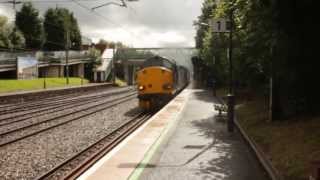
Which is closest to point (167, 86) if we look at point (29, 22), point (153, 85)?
point (153, 85)

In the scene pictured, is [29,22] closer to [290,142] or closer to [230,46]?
[230,46]

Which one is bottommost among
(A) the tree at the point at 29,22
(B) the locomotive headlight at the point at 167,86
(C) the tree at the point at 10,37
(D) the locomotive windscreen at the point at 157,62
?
(B) the locomotive headlight at the point at 167,86

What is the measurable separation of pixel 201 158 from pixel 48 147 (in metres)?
5.23

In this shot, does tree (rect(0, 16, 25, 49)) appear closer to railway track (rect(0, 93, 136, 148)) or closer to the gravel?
railway track (rect(0, 93, 136, 148))

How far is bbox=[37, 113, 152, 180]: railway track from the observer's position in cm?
1326

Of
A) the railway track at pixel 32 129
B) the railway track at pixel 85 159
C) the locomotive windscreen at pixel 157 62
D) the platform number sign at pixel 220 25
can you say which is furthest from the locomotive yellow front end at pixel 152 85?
the platform number sign at pixel 220 25

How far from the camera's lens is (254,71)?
27.9 metres

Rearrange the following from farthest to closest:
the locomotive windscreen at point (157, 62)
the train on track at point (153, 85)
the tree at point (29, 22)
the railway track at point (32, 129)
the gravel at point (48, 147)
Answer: the tree at point (29, 22)
the locomotive windscreen at point (157, 62)
the train on track at point (153, 85)
the railway track at point (32, 129)
the gravel at point (48, 147)

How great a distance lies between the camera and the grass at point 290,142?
477 inches

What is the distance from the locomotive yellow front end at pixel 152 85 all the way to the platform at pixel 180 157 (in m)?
11.6

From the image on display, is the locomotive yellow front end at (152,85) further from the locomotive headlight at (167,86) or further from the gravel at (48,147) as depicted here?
the gravel at (48,147)

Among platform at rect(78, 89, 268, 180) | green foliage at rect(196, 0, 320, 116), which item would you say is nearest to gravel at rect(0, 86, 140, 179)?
platform at rect(78, 89, 268, 180)

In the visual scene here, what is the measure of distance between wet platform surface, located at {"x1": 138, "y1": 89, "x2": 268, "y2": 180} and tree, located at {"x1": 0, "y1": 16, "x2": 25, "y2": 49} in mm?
79052

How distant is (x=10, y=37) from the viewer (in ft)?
326
